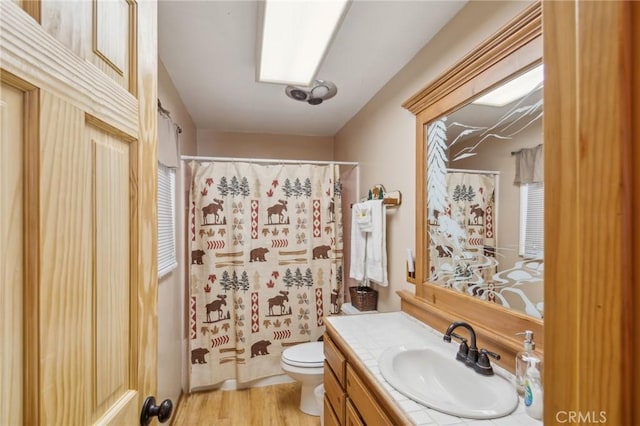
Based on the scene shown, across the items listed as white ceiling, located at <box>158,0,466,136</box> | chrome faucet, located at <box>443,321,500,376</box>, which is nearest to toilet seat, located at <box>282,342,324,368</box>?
chrome faucet, located at <box>443,321,500,376</box>

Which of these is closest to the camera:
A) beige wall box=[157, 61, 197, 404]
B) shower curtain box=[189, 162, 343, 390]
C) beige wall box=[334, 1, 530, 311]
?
beige wall box=[334, 1, 530, 311]

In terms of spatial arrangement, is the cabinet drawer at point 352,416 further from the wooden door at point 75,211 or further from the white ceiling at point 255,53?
the white ceiling at point 255,53

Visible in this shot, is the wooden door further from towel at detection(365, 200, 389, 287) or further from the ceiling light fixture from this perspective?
towel at detection(365, 200, 389, 287)

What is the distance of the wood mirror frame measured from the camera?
1.12 m

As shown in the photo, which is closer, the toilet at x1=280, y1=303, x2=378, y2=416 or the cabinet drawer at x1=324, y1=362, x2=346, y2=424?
the cabinet drawer at x1=324, y1=362, x2=346, y2=424

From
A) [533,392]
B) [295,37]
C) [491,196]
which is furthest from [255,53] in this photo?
[533,392]

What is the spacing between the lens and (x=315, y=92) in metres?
2.40

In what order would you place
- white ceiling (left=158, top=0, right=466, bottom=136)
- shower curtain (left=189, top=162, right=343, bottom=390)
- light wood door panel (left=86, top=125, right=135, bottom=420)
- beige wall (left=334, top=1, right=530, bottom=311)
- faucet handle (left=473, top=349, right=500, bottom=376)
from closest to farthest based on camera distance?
light wood door panel (left=86, top=125, right=135, bottom=420)
faucet handle (left=473, top=349, right=500, bottom=376)
beige wall (left=334, top=1, right=530, bottom=311)
white ceiling (left=158, top=0, right=466, bottom=136)
shower curtain (left=189, top=162, right=343, bottom=390)

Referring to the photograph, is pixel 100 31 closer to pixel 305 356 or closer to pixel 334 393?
pixel 334 393

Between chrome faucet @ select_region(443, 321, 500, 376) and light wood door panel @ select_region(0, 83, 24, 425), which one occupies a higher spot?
light wood door panel @ select_region(0, 83, 24, 425)

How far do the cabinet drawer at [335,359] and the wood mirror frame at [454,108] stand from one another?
1.71 ft

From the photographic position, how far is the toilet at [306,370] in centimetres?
222

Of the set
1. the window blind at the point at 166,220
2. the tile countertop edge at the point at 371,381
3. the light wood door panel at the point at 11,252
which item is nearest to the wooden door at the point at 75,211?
the light wood door panel at the point at 11,252

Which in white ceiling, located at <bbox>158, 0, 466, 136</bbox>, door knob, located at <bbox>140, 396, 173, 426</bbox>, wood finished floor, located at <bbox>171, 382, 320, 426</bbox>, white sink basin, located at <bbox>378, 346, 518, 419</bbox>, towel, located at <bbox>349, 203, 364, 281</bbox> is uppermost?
white ceiling, located at <bbox>158, 0, 466, 136</bbox>
